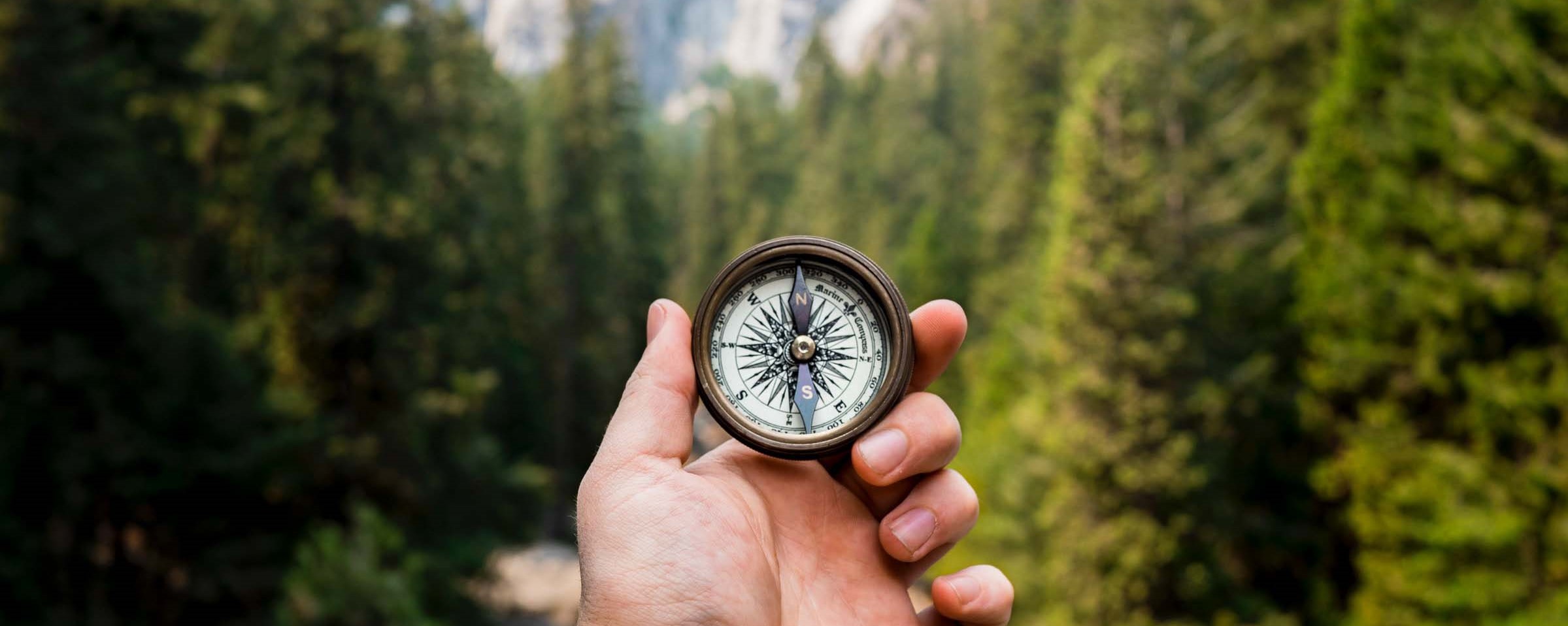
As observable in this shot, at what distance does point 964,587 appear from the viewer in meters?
3.00

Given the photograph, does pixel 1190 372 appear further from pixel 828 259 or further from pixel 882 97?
pixel 882 97

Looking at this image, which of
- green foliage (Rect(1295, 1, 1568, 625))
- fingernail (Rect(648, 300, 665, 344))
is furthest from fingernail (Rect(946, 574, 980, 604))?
green foliage (Rect(1295, 1, 1568, 625))

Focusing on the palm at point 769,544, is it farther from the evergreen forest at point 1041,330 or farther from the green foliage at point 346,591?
the evergreen forest at point 1041,330

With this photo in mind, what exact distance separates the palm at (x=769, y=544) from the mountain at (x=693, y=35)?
138 metres

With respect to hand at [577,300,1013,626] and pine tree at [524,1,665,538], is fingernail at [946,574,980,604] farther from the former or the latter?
pine tree at [524,1,665,538]

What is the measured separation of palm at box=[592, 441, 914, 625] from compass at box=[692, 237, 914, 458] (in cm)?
17

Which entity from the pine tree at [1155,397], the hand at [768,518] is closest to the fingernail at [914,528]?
the hand at [768,518]

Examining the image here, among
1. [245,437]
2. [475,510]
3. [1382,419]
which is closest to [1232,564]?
[1382,419]

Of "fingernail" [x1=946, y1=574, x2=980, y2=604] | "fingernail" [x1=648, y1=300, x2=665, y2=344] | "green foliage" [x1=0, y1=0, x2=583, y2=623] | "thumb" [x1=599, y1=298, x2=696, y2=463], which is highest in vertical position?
"green foliage" [x1=0, y1=0, x2=583, y2=623]

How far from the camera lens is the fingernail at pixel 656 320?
3062mm

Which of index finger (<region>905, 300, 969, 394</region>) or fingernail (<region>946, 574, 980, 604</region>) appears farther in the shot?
index finger (<region>905, 300, 969, 394</region>)

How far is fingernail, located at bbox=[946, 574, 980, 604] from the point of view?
2.98 metres

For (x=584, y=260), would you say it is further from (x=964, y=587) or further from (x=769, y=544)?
(x=964, y=587)

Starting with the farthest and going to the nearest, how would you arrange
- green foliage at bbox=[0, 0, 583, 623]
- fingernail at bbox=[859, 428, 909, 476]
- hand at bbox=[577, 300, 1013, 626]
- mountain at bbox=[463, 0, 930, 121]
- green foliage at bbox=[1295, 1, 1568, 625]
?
mountain at bbox=[463, 0, 930, 121] < green foliage at bbox=[0, 0, 583, 623] < green foliage at bbox=[1295, 1, 1568, 625] < fingernail at bbox=[859, 428, 909, 476] < hand at bbox=[577, 300, 1013, 626]
